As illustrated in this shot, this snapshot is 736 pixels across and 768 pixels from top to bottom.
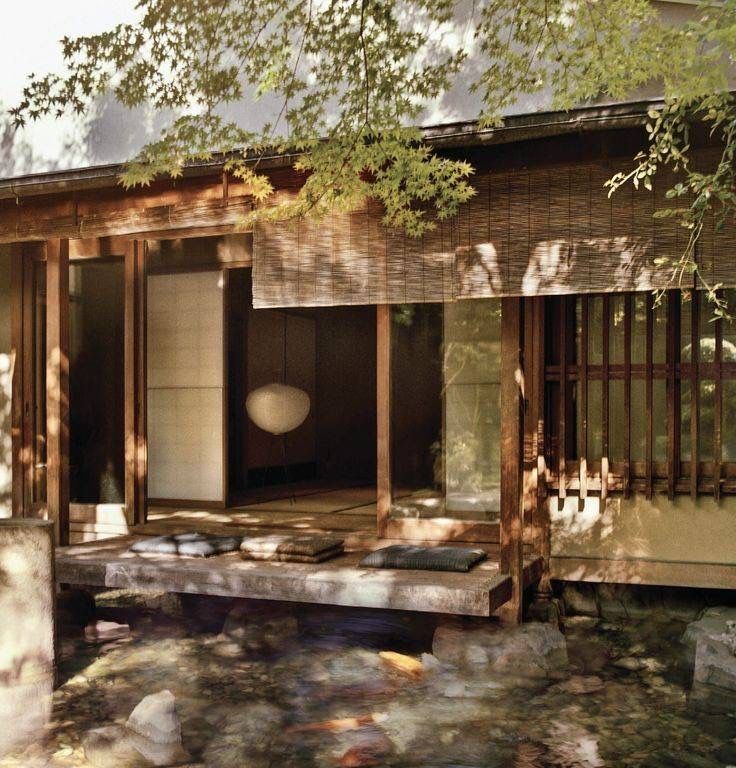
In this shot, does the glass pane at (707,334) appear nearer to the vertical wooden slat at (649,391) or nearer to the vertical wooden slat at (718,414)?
the vertical wooden slat at (718,414)

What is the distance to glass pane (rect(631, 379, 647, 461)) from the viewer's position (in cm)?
681

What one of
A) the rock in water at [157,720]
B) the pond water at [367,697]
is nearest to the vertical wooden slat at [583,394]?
the pond water at [367,697]

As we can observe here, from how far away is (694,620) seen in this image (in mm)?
6836

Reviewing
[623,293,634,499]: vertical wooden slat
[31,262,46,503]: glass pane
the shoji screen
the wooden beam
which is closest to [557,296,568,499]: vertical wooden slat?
[623,293,634,499]: vertical wooden slat

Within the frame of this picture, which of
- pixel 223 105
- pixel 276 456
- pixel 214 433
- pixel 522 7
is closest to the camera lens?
pixel 522 7

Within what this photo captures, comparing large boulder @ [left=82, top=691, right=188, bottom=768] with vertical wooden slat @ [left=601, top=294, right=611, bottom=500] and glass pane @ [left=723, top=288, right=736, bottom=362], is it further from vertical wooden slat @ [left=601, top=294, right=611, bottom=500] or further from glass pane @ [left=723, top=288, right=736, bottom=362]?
glass pane @ [left=723, top=288, right=736, bottom=362]

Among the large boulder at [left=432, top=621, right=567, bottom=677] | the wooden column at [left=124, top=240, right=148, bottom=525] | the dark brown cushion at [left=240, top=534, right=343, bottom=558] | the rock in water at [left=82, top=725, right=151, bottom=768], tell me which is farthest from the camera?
the wooden column at [left=124, top=240, right=148, bottom=525]

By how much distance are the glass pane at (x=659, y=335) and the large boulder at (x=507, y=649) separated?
2.13 m

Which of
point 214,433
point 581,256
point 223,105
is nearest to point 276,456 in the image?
point 214,433

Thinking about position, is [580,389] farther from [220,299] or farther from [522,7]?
[220,299]

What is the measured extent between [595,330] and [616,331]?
16 cm

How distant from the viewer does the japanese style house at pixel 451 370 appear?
5.83m

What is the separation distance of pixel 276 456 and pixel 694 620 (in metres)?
6.52

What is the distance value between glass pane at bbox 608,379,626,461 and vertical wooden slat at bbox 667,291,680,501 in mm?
357
